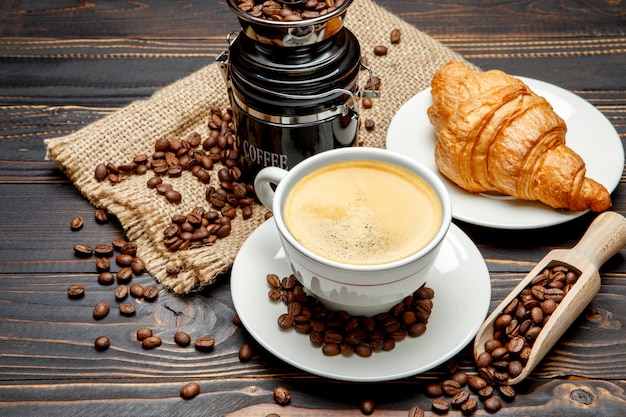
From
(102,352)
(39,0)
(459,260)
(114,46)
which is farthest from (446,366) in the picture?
(39,0)

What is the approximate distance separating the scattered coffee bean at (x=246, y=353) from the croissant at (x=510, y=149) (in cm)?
79

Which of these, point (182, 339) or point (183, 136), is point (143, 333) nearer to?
point (182, 339)

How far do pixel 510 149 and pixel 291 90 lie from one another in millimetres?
637

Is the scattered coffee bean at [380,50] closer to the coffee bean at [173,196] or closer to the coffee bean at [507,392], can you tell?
the coffee bean at [173,196]

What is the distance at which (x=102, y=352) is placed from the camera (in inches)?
79.2

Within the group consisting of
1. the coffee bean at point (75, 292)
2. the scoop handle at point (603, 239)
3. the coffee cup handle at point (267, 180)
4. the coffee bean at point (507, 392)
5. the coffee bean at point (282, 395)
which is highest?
the coffee cup handle at point (267, 180)

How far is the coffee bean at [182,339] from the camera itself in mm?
2008

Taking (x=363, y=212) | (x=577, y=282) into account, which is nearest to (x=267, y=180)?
(x=363, y=212)

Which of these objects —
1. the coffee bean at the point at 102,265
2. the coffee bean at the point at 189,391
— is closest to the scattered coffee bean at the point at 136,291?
the coffee bean at the point at 102,265

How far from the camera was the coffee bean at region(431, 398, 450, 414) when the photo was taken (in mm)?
1848

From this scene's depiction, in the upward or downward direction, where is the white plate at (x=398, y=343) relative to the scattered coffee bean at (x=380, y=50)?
downward

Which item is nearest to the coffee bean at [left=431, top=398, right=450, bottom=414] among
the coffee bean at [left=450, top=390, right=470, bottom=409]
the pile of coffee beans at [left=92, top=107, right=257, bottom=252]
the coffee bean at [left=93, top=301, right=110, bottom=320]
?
the coffee bean at [left=450, top=390, right=470, bottom=409]

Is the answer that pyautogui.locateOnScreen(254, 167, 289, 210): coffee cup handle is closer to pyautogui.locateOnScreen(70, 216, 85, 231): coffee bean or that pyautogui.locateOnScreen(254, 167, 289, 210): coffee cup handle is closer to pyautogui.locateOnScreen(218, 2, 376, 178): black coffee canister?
pyautogui.locateOnScreen(218, 2, 376, 178): black coffee canister

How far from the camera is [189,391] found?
1.90 meters
